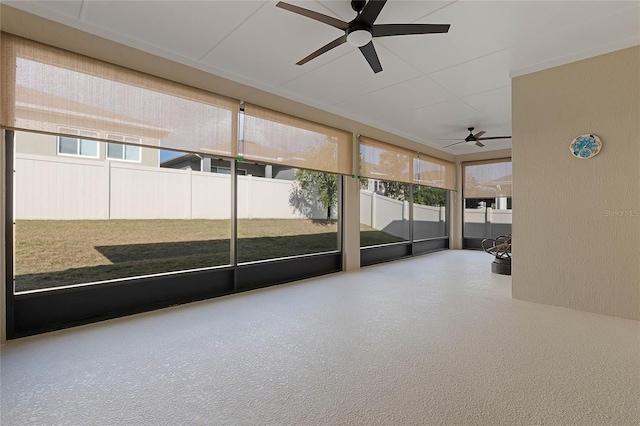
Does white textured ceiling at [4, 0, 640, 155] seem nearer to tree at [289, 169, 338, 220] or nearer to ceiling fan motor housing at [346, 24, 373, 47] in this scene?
ceiling fan motor housing at [346, 24, 373, 47]

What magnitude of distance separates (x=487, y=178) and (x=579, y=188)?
5046 mm

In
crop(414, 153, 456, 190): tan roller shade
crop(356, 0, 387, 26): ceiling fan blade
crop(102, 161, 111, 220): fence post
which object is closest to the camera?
crop(356, 0, 387, 26): ceiling fan blade

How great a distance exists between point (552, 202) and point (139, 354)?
443 cm

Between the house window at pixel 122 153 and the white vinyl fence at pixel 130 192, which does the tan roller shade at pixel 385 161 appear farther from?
the house window at pixel 122 153

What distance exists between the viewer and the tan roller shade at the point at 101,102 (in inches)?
96.3

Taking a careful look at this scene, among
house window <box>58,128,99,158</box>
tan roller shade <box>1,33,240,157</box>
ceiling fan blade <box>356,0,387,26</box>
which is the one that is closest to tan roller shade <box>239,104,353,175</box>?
tan roller shade <box>1,33,240,157</box>

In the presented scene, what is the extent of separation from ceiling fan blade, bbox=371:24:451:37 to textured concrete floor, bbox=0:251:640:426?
2483 mm

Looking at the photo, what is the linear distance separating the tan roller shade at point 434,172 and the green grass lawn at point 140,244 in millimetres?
1844

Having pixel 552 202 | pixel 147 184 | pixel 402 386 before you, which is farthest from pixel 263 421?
pixel 147 184

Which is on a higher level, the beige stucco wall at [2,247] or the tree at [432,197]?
the tree at [432,197]

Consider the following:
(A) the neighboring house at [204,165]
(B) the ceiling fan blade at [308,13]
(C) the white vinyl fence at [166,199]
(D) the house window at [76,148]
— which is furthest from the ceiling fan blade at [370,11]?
(D) the house window at [76,148]

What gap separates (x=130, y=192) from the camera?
19.2 feet

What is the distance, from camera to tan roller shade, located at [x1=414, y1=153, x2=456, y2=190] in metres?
7.14

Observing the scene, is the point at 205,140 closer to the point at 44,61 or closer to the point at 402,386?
the point at 44,61
